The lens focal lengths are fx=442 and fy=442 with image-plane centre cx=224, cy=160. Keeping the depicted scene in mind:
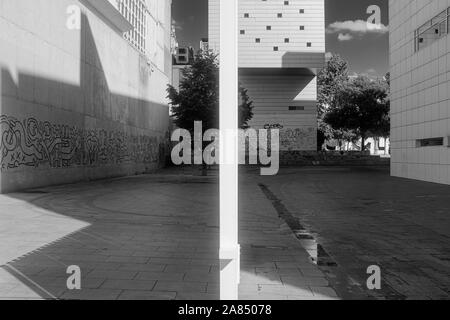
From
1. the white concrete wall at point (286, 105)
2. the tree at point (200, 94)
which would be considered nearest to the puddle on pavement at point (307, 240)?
the tree at point (200, 94)

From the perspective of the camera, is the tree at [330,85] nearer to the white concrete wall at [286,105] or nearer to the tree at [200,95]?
the white concrete wall at [286,105]

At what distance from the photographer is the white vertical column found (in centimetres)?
296

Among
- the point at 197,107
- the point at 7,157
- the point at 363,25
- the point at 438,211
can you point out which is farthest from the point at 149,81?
the point at 438,211

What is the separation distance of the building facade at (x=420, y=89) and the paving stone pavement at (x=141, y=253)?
12.8 metres

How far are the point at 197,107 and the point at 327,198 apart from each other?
1147cm

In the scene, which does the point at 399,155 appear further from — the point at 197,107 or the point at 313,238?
the point at 313,238

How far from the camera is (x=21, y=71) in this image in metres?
15.3

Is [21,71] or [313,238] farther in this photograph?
[21,71]

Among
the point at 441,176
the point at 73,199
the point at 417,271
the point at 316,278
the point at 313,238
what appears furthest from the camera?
the point at 441,176

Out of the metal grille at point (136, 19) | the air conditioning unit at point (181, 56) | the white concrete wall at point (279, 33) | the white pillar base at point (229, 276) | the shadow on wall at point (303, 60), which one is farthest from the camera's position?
the air conditioning unit at point (181, 56)

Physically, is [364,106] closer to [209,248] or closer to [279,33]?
[279,33]

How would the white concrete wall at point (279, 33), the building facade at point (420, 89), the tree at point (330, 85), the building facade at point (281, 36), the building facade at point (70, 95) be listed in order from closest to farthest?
1. the building facade at point (70, 95)
2. the building facade at point (420, 89)
3. the building facade at point (281, 36)
4. the white concrete wall at point (279, 33)
5. the tree at point (330, 85)

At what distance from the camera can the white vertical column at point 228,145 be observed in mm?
2961

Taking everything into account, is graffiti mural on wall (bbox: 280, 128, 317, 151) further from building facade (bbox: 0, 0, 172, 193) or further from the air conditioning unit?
building facade (bbox: 0, 0, 172, 193)
